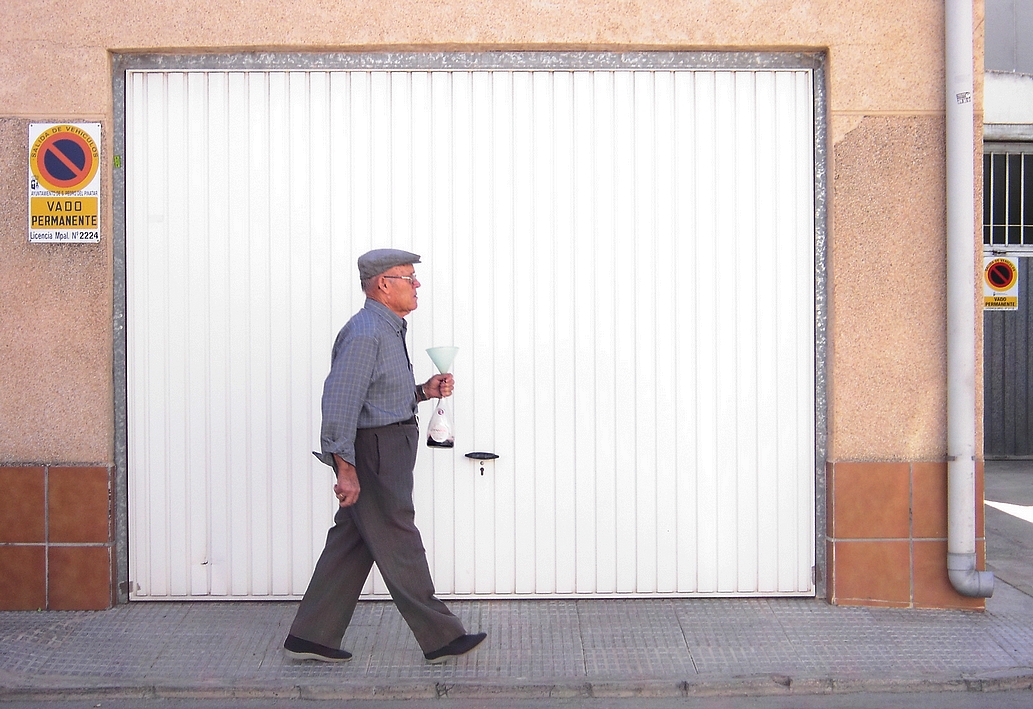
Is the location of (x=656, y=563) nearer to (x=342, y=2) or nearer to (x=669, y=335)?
(x=669, y=335)

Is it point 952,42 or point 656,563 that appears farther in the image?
point 656,563

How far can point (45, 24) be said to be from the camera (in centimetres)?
472

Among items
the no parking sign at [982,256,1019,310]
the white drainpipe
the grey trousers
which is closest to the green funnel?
the grey trousers

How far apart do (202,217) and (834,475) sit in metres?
3.57

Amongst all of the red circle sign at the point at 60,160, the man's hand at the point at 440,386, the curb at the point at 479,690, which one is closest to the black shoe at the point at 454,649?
the curb at the point at 479,690

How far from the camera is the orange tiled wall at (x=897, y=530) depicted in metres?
4.77

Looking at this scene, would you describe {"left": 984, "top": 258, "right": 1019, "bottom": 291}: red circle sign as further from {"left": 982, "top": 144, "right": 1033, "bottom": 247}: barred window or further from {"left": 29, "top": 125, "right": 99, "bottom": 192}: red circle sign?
{"left": 29, "top": 125, "right": 99, "bottom": 192}: red circle sign

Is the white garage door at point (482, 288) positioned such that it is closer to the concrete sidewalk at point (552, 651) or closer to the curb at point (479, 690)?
the concrete sidewalk at point (552, 651)

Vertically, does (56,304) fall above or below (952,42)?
below

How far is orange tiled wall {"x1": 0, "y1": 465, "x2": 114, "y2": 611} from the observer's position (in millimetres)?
4730

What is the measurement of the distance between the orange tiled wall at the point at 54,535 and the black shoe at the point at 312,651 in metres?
1.26

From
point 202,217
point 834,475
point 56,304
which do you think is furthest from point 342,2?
point 834,475

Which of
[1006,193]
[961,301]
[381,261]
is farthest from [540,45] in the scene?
[1006,193]

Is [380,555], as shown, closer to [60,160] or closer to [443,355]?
[443,355]
